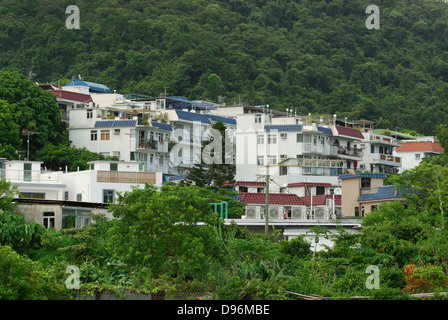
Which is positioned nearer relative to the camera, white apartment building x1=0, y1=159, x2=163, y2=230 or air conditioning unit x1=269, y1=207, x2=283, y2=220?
air conditioning unit x1=269, y1=207, x2=283, y2=220

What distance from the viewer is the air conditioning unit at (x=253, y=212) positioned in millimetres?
49750

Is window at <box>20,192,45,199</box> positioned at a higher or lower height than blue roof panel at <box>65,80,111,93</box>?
lower

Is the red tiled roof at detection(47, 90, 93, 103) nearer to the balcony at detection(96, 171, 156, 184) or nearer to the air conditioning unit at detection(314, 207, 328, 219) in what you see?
the balcony at detection(96, 171, 156, 184)

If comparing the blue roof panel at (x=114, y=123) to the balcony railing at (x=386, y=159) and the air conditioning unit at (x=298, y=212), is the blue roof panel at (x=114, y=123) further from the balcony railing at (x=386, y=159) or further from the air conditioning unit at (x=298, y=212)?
the air conditioning unit at (x=298, y=212)

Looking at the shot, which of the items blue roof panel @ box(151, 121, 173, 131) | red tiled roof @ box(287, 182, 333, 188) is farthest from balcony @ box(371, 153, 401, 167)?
blue roof panel @ box(151, 121, 173, 131)

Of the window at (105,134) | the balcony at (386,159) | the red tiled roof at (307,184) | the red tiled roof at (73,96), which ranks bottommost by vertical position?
the red tiled roof at (307,184)

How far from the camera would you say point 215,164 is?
62.6 m

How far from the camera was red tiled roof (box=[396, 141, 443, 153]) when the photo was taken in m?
88.8

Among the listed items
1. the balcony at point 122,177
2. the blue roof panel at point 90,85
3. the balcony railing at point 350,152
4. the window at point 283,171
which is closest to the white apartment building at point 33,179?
the balcony at point 122,177

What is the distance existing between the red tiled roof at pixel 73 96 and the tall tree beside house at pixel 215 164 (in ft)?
53.9

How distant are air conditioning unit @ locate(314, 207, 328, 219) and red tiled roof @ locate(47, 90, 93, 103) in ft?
114

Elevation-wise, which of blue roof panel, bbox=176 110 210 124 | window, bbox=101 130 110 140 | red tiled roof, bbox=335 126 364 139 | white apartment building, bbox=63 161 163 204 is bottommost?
white apartment building, bbox=63 161 163 204

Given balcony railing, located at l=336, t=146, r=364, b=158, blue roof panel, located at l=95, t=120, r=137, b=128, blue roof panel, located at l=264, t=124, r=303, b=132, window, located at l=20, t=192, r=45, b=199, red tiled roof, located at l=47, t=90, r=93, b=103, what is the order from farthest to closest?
balcony railing, located at l=336, t=146, r=364, b=158 → red tiled roof, located at l=47, t=90, r=93, b=103 → blue roof panel, located at l=264, t=124, r=303, b=132 → blue roof panel, located at l=95, t=120, r=137, b=128 → window, located at l=20, t=192, r=45, b=199

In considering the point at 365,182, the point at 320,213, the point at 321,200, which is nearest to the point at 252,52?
the point at 321,200
